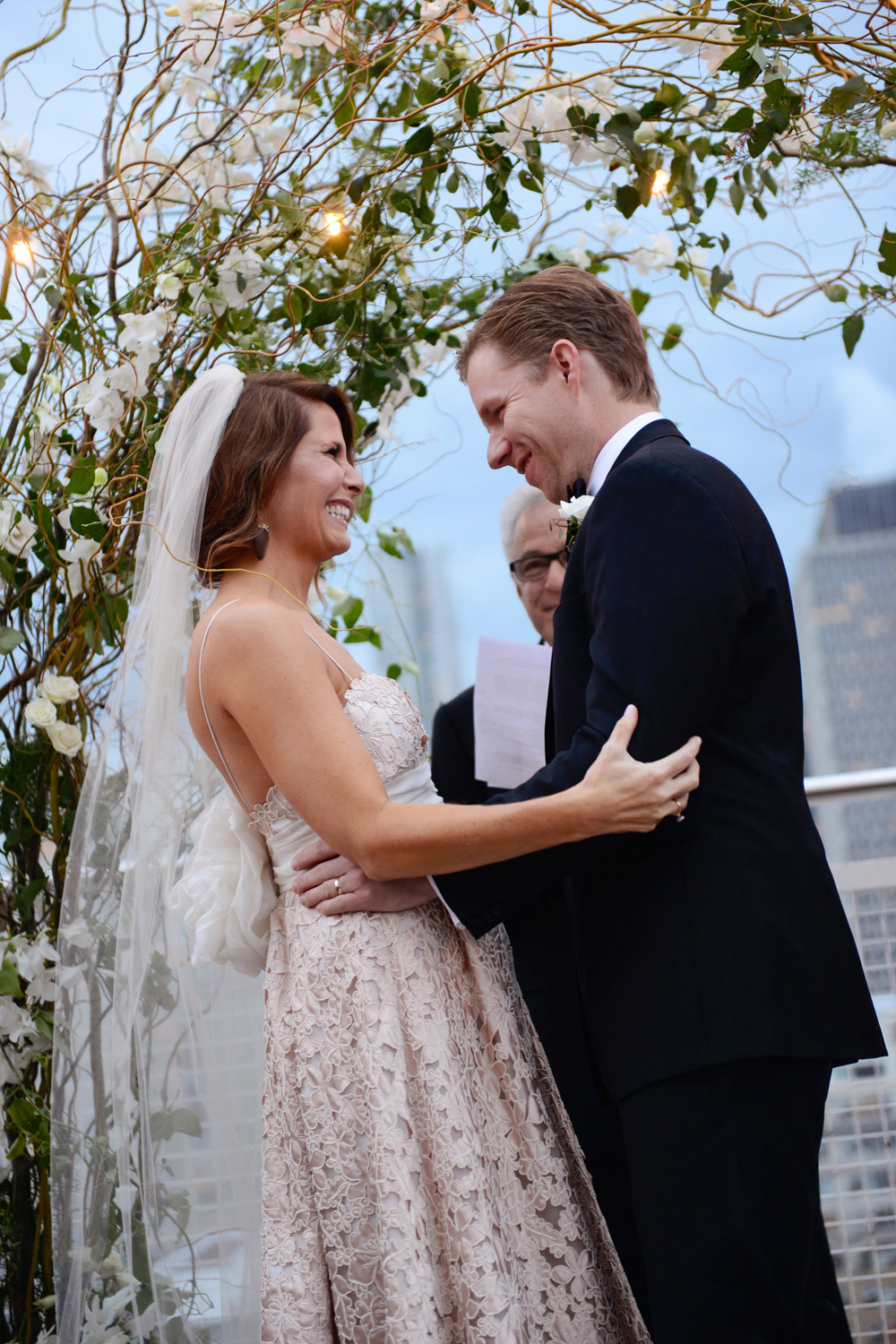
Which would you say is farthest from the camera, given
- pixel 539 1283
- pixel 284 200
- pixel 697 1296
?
pixel 284 200

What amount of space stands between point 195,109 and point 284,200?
29 centimetres

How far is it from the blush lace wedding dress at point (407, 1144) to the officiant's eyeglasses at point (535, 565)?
0.86 meters

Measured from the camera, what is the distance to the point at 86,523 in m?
1.90

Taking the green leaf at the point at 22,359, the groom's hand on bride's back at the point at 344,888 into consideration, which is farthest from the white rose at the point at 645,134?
the groom's hand on bride's back at the point at 344,888

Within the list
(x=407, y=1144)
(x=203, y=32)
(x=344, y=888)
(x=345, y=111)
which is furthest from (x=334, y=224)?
(x=407, y=1144)

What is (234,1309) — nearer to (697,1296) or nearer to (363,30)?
(697,1296)

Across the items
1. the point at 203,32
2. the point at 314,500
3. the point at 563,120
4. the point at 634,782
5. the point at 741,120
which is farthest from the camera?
the point at 203,32

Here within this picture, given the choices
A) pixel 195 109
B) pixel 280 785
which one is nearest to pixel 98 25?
pixel 195 109

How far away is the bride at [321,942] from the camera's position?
148cm

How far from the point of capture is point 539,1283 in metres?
1.57

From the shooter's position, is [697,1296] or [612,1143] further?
[612,1143]

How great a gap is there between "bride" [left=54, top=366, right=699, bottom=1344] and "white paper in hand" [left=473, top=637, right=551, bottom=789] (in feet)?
1.57

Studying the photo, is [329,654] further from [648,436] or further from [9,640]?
[9,640]

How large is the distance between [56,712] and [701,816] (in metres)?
1.15
